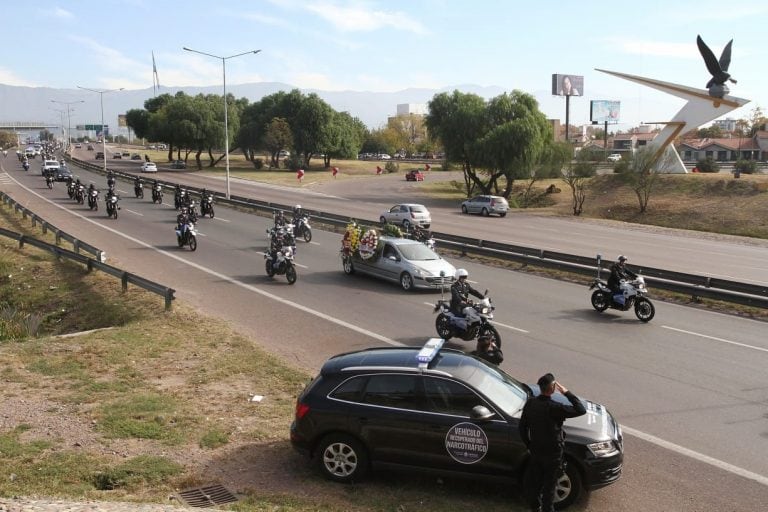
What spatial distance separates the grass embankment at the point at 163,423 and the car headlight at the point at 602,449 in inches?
41.1

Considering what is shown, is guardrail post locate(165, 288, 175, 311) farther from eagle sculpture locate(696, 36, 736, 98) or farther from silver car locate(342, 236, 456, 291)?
eagle sculpture locate(696, 36, 736, 98)

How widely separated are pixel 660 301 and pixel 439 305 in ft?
26.3

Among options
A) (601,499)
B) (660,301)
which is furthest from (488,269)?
(601,499)

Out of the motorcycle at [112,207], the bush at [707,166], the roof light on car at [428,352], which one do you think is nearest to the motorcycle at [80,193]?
the motorcycle at [112,207]

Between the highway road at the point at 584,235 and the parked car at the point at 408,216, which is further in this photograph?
the parked car at the point at 408,216

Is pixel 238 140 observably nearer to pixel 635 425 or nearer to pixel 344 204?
pixel 344 204

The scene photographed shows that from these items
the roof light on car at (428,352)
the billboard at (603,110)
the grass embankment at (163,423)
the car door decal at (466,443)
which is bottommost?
the grass embankment at (163,423)

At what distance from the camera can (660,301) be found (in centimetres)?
1883

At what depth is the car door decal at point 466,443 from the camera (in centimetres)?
739

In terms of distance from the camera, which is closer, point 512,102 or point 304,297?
point 304,297

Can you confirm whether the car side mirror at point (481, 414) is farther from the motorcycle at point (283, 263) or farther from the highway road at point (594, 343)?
the motorcycle at point (283, 263)

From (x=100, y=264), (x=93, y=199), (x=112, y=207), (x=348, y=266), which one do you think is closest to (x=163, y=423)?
(x=100, y=264)

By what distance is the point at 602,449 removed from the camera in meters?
7.23

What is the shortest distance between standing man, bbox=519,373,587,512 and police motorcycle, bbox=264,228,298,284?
1423 cm
